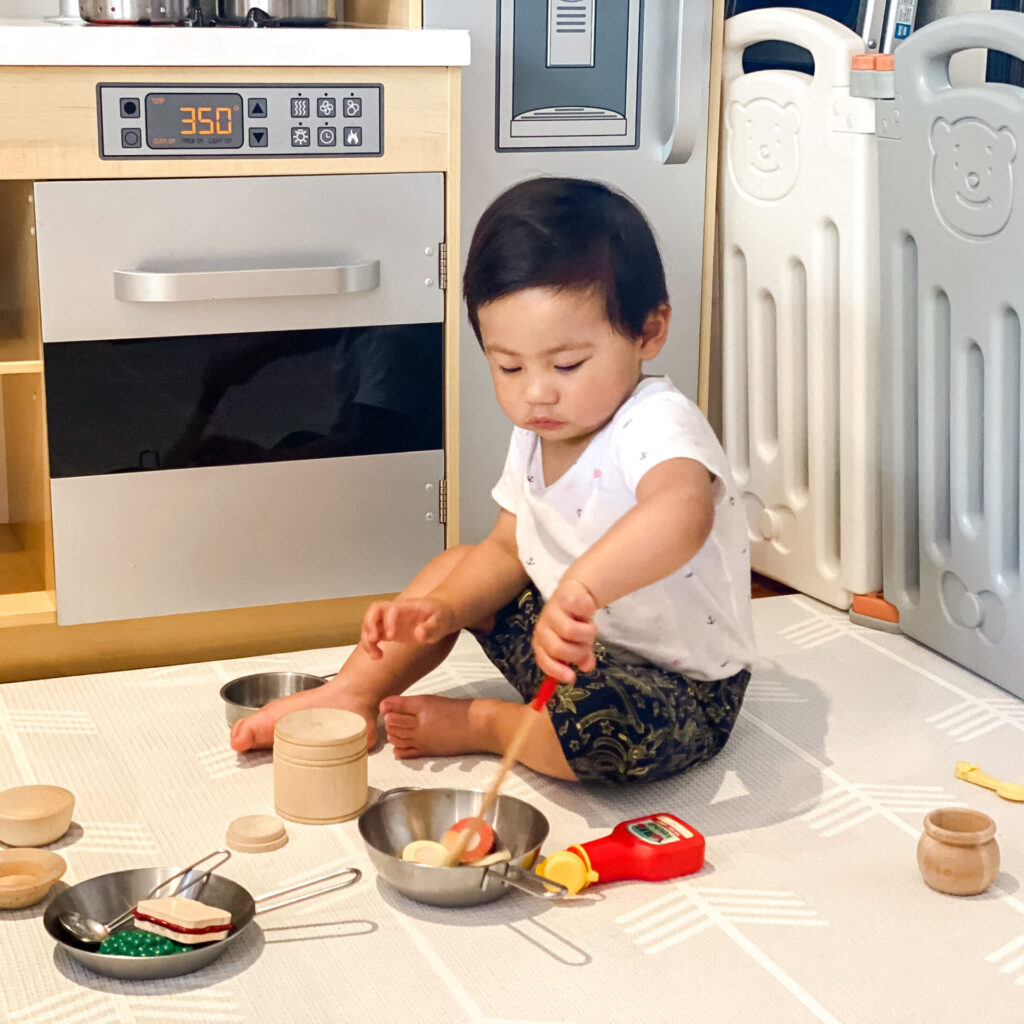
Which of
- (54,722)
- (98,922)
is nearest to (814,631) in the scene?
(54,722)

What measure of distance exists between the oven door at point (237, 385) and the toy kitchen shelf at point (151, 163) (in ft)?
0.07

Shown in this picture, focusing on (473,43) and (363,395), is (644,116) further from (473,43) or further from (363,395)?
(363,395)

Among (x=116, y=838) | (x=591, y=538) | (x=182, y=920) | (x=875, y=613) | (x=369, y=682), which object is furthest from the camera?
(x=875, y=613)

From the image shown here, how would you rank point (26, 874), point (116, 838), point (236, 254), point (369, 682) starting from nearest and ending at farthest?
point (26, 874) → point (116, 838) → point (369, 682) → point (236, 254)

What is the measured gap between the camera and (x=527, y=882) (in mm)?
1167

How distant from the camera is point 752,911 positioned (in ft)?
3.87

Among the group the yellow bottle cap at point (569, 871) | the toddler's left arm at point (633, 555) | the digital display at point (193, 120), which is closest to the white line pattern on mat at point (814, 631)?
the toddler's left arm at point (633, 555)

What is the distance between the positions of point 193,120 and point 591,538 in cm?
63

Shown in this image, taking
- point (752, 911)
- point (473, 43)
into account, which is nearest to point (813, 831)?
point (752, 911)

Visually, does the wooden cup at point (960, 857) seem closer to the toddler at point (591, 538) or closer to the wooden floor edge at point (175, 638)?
the toddler at point (591, 538)

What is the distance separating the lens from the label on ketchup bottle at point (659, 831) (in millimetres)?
1228

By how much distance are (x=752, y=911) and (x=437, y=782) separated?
1.17 ft

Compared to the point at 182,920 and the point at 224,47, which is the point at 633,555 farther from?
the point at 224,47

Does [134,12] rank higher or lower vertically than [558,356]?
higher
